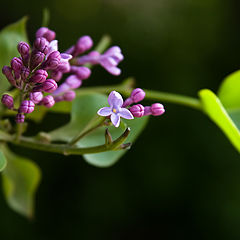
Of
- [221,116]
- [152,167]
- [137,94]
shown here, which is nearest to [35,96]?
[137,94]

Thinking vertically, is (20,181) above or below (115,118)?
below

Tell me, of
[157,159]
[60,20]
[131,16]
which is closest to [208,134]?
[157,159]

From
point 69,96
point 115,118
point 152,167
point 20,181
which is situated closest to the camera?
point 115,118

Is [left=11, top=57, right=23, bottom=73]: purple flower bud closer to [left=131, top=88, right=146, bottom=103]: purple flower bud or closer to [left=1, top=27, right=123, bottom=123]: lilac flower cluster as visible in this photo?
[left=1, top=27, right=123, bottom=123]: lilac flower cluster

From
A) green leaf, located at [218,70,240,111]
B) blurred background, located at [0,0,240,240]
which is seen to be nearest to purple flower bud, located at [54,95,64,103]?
green leaf, located at [218,70,240,111]

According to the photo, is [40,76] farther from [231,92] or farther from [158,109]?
[231,92]

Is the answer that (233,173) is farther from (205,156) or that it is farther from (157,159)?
(157,159)

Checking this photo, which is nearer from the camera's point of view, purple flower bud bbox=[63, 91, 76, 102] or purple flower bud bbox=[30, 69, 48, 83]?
purple flower bud bbox=[30, 69, 48, 83]
